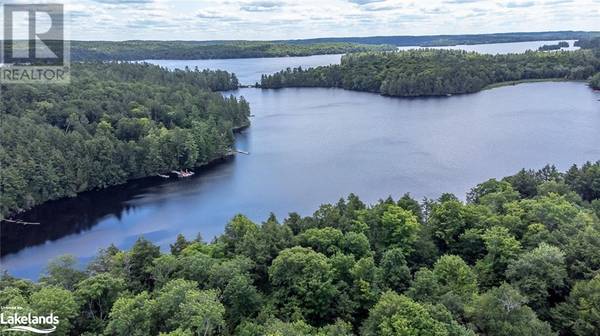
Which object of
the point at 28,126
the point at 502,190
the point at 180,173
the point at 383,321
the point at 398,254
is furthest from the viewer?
the point at 180,173

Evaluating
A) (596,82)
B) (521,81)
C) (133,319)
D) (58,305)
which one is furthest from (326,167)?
(521,81)

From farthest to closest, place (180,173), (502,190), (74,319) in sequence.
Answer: (180,173), (502,190), (74,319)

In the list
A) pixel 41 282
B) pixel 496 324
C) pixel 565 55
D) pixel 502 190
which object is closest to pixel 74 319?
pixel 41 282

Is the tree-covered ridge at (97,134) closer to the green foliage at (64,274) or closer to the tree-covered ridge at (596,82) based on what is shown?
the green foliage at (64,274)

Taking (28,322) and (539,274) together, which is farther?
(539,274)

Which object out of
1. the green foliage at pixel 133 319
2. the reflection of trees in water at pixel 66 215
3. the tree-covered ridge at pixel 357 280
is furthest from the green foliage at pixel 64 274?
the reflection of trees in water at pixel 66 215

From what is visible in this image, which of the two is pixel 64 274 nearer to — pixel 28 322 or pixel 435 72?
pixel 28 322

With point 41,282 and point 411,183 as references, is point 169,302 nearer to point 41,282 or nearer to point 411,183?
point 41,282
